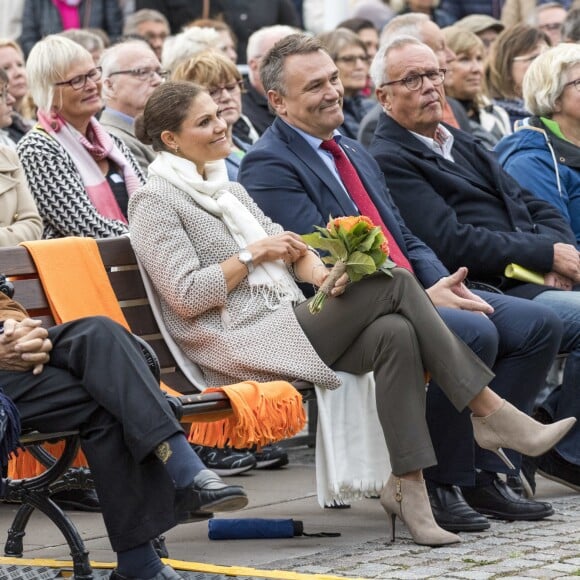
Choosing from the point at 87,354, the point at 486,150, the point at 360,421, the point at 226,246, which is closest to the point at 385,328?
the point at 360,421

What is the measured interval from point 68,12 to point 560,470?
6397mm

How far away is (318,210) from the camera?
240 inches

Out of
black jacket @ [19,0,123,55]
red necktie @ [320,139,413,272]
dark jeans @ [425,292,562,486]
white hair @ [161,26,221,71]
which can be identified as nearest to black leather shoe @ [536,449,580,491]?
dark jeans @ [425,292,562,486]

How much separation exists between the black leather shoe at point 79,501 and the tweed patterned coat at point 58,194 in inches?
46.2

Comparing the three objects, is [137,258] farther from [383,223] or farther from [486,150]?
[486,150]

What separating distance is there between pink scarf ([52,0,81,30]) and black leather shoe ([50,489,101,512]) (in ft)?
18.6

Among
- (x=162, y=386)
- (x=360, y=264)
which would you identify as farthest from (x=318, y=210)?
(x=162, y=386)

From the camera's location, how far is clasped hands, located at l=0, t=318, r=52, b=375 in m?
4.58

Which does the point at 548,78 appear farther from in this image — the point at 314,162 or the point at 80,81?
the point at 80,81

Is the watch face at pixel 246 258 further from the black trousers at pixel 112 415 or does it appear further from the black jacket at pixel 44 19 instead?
the black jacket at pixel 44 19

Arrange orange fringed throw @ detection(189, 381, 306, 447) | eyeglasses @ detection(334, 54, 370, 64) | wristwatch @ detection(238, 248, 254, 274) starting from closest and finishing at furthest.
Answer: orange fringed throw @ detection(189, 381, 306, 447)
wristwatch @ detection(238, 248, 254, 274)
eyeglasses @ detection(334, 54, 370, 64)

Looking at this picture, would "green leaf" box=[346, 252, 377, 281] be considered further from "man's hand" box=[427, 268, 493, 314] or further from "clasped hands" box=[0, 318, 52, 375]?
"clasped hands" box=[0, 318, 52, 375]

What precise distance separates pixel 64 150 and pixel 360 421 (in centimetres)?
223

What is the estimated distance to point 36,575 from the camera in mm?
4727
